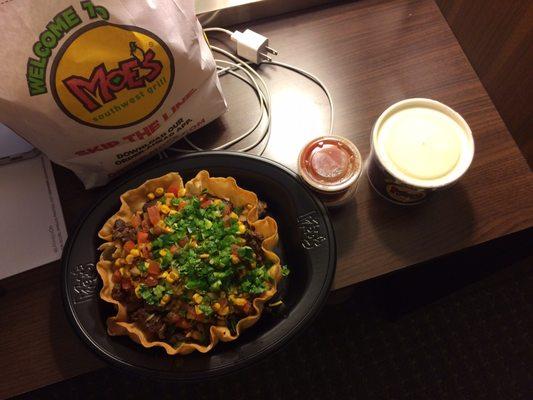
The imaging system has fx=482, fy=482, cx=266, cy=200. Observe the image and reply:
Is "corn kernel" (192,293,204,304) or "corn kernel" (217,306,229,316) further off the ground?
"corn kernel" (192,293,204,304)

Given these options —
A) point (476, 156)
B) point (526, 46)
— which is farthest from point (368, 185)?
point (526, 46)

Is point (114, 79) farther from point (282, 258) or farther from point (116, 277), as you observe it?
point (282, 258)

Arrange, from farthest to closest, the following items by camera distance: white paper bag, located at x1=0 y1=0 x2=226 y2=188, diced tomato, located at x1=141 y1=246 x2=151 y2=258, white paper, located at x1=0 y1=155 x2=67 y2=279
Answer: white paper, located at x1=0 y1=155 x2=67 y2=279, diced tomato, located at x1=141 y1=246 x2=151 y2=258, white paper bag, located at x1=0 y1=0 x2=226 y2=188

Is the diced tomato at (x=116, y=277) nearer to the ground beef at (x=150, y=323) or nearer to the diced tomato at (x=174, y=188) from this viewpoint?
the ground beef at (x=150, y=323)

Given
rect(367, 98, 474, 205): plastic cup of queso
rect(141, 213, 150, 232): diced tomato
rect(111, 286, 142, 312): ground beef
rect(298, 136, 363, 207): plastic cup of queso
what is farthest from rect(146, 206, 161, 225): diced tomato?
rect(367, 98, 474, 205): plastic cup of queso

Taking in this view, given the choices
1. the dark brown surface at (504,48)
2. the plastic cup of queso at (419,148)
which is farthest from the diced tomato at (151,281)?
the dark brown surface at (504,48)

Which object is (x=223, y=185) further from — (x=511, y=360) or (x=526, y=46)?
(x=511, y=360)

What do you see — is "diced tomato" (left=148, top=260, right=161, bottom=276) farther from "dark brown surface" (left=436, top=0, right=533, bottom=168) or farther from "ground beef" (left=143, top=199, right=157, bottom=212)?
"dark brown surface" (left=436, top=0, right=533, bottom=168)

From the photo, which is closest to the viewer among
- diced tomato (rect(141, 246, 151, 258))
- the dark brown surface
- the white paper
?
diced tomato (rect(141, 246, 151, 258))
